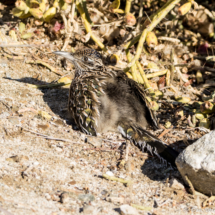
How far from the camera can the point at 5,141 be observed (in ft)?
12.1

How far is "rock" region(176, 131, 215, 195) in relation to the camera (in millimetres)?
3156

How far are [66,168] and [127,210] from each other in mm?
862

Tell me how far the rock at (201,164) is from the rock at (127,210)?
0.67 meters

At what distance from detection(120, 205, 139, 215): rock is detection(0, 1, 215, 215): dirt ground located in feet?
0.20

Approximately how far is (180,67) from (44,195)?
152 inches

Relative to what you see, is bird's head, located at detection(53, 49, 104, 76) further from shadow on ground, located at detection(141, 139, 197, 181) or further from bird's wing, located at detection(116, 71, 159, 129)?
shadow on ground, located at detection(141, 139, 197, 181)

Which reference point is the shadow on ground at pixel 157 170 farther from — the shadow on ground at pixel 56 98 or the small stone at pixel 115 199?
the shadow on ground at pixel 56 98

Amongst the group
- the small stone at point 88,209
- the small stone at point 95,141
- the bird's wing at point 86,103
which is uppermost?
the bird's wing at point 86,103

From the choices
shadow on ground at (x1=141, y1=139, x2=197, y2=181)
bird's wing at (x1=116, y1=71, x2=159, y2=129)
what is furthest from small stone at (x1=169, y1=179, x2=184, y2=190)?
bird's wing at (x1=116, y1=71, x2=159, y2=129)

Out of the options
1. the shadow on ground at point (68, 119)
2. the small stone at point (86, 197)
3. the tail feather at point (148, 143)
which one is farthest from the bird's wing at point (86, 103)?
the small stone at point (86, 197)

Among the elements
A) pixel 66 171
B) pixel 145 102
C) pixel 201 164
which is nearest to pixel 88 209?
pixel 66 171

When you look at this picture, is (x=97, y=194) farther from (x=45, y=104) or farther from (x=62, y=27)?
(x=62, y=27)

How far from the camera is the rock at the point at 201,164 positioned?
316cm

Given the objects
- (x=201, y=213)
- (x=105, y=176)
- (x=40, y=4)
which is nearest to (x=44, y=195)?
(x=105, y=176)
